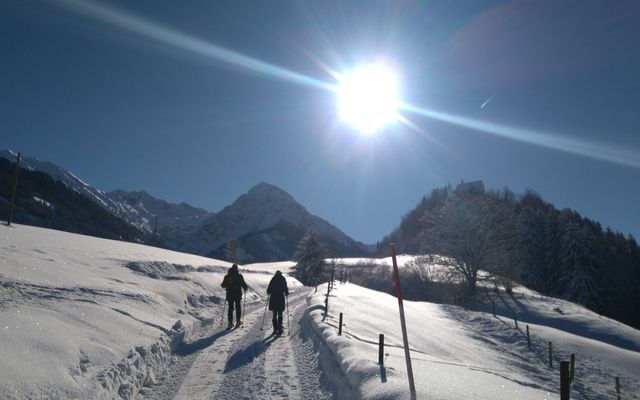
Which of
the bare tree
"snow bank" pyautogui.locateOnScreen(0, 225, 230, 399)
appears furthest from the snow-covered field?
the bare tree

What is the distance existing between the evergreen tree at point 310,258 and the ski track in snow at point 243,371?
164 ft

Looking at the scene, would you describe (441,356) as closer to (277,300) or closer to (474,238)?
(277,300)

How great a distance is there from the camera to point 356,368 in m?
7.42

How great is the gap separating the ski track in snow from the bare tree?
96.9 ft

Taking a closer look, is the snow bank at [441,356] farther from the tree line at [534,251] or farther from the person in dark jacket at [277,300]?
the tree line at [534,251]

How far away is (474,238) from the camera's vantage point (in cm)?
3812

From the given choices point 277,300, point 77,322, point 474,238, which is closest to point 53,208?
point 474,238

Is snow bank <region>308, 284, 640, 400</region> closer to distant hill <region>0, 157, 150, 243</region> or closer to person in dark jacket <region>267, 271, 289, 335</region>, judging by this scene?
person in dark jacket <region>267, 271, 289, 335</region>

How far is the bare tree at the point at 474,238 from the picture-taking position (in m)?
37.5

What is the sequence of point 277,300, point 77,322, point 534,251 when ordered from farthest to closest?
point 534,251, point 277,300, point 77,322

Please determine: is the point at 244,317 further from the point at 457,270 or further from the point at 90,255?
the point at 457,270

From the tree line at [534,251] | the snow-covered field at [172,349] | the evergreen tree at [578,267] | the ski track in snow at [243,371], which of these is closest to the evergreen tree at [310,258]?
the tree line at [534,251]

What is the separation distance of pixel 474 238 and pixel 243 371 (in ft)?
113

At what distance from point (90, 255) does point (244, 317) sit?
8.16 meters
